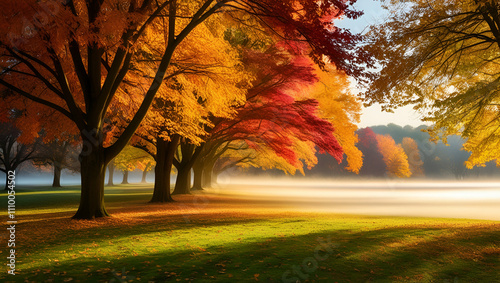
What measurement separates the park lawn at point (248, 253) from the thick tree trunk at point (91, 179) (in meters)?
0.48

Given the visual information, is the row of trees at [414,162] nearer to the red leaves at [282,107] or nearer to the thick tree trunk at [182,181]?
the thick tree trunk at [182,181]

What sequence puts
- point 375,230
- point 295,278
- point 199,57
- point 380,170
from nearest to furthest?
point 295,278, point 375,230, point 199,57, point 380,170

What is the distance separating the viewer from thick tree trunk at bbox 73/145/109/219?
447 inches

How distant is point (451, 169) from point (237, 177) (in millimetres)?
49531

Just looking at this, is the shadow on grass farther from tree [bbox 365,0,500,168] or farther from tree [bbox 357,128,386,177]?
tree [bbox 357,128,386,177]

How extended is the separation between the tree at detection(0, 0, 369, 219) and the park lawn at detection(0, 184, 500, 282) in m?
2.91

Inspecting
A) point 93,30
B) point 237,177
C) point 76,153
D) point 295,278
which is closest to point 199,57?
point 93,30

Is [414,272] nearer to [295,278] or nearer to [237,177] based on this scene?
[295,278]

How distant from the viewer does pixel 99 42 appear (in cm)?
994

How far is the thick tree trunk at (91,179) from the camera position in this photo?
11.4 meters

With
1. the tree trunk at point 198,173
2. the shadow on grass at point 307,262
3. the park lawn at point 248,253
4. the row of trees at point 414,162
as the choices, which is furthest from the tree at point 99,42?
the row of trees at point 414,162

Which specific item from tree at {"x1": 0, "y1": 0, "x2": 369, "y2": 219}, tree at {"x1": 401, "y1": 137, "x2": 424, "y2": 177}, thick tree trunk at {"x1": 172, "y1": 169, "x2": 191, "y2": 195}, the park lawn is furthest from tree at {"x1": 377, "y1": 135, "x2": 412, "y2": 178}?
tree at {"x1": 0, "y1": 0, "x2": 369, "y2": 219}

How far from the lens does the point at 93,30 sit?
10.0 meters

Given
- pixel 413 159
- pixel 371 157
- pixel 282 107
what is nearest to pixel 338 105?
pixel 282 107
